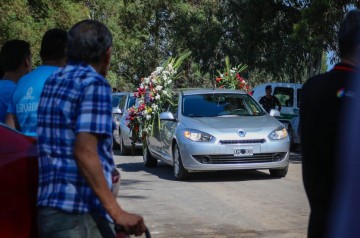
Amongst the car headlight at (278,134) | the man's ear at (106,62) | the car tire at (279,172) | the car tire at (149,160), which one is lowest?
the car tire at (149,160)

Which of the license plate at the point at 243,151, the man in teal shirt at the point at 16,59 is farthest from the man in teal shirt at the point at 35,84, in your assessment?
the license plate at the point at 243,151

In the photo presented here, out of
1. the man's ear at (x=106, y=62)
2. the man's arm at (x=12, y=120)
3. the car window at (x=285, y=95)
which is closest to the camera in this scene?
the man's ear at (x=106, y=62)

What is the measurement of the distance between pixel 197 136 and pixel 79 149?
881cm

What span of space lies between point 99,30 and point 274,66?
28.9 metres

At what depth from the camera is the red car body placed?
3.81m

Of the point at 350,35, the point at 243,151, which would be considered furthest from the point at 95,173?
the point at 243,151

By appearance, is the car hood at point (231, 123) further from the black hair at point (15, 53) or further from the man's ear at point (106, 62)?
the man's ear at point (106, 62)

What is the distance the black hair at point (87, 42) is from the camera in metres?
3.32

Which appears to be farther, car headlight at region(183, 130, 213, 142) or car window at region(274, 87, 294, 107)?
car window at region(274, 87, 294, 107)

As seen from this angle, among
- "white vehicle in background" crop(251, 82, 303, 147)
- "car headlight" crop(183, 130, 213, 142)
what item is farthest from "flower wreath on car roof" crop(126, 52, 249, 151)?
"white vehicle in background" crop(251, 82, 303, 147)

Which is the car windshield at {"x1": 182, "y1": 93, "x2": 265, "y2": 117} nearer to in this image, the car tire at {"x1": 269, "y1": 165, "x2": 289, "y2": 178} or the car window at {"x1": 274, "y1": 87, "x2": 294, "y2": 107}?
the car tire at {"x1": 269, "y1": 165, "x2": 289, "y2": 178}

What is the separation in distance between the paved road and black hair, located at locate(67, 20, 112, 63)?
453cm

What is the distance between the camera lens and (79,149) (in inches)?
125

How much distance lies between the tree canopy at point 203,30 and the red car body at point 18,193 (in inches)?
544
